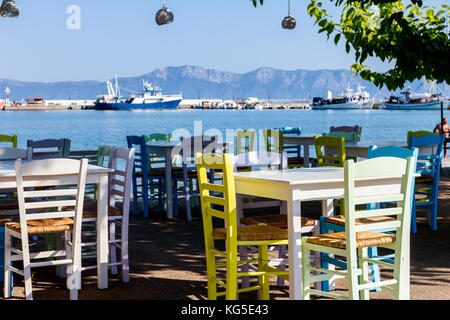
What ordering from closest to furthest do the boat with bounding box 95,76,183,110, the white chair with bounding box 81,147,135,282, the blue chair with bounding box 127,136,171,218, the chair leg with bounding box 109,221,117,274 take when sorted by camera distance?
the white chair with bounding box 81,147,135,282, the chair leg with bounding box 109,221,117,274, the blue chair with bounding box 127,136,171,218, the boat with bounding box 95,76,183,110

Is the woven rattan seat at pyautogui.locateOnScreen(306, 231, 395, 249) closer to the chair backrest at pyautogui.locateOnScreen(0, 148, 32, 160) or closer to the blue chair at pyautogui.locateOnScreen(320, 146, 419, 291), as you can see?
the blue chair at pyautogui.locateOnScreen(320, 146, 419, 291)

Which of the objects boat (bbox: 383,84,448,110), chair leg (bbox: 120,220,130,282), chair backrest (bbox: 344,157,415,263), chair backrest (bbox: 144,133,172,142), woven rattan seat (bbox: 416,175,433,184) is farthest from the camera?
boat (bbox: 383,84,448,110)

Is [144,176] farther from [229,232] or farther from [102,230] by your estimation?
[229,232]

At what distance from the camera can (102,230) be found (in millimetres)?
4359

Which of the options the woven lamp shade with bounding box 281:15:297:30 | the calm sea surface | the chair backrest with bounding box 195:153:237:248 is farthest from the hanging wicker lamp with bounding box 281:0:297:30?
the calm sea surface

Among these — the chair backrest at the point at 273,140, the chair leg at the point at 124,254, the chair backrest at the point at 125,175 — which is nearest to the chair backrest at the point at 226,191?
the chair backrest at the point at 125,175

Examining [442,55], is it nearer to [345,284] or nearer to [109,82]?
[345,284]

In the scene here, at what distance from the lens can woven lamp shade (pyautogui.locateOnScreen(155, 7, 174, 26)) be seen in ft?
33.0

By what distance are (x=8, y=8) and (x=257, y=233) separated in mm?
6068

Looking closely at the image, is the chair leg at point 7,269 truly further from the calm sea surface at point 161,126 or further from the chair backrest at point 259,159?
the calm sea surface at point 161,126

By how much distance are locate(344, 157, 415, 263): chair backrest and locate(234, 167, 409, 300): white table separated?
0.38 ft

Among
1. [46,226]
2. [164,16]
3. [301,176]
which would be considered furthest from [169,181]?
[301,176]
